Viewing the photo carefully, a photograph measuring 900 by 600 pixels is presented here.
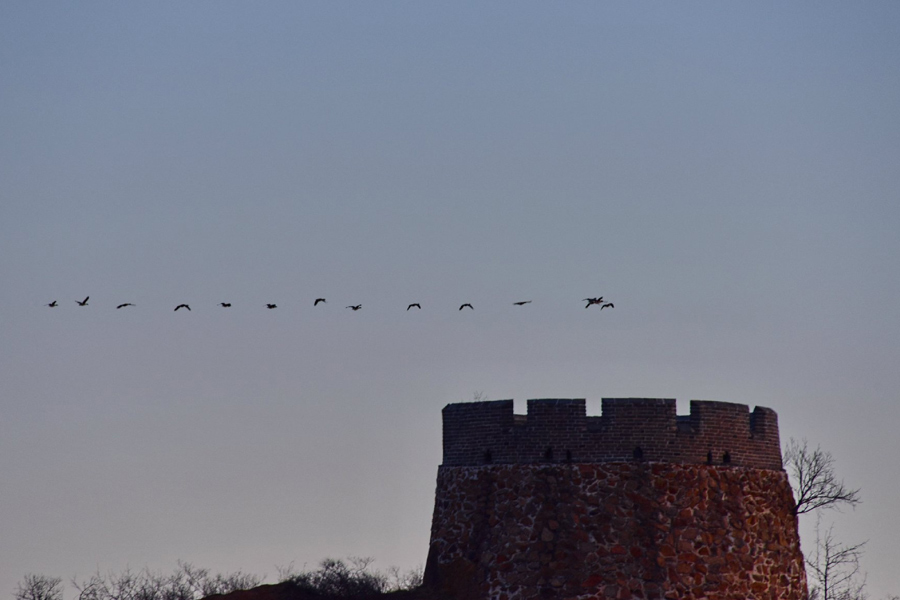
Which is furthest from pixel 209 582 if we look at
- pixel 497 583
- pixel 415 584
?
pixel 497 583

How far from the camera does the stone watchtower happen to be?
123ft

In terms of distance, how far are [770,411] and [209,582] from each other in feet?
60.6

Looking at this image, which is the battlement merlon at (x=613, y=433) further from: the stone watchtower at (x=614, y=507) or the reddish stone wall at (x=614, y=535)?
the reddish stone wall at (x=614, y=535)

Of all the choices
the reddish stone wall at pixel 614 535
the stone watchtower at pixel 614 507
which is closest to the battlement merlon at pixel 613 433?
the stone watchtower at pixel 614 507

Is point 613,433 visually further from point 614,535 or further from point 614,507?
point 614,535

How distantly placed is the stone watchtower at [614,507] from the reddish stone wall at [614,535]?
2 cm

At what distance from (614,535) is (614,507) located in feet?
1.95

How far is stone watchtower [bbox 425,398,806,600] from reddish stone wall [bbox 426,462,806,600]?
2 cm

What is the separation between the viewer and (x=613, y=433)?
127 feet

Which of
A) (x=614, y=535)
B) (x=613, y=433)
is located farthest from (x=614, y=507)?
(x=613, y=433)

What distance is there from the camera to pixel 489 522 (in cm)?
3888

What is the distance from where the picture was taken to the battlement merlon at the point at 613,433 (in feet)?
127

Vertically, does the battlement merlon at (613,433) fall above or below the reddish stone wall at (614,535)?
above

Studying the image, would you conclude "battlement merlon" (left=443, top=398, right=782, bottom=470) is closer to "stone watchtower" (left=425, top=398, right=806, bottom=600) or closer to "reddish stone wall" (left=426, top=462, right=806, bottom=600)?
"stone watchtower" (left=425, top=398, right=806, bottom=600)
